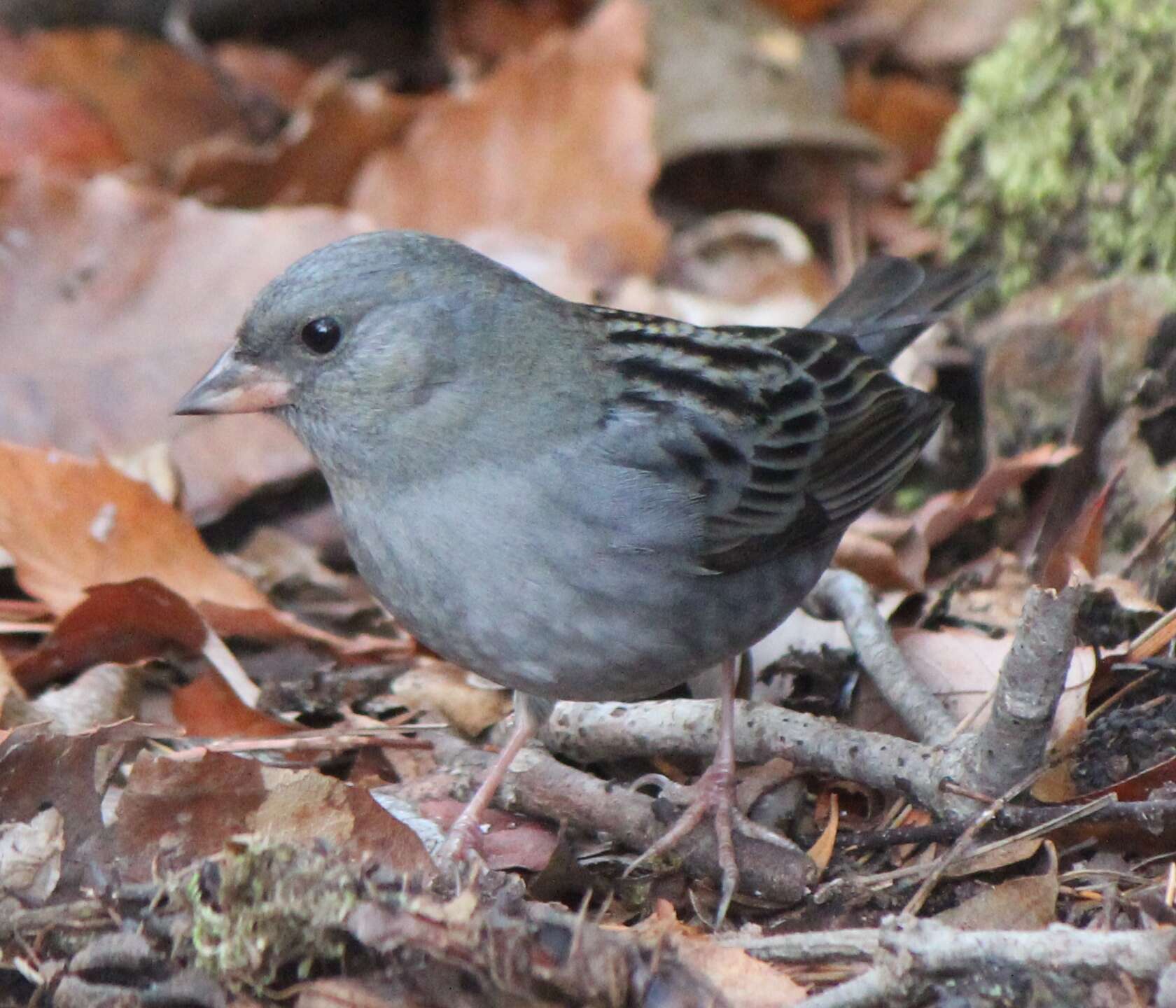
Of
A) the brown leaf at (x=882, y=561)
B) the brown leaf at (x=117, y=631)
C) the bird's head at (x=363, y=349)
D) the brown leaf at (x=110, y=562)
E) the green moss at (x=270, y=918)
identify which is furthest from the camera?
the brown leaf at (x=882, y=561)

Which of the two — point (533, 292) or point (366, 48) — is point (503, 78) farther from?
point (533, 292)

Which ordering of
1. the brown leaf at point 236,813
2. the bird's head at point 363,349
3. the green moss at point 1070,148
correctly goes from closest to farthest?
the brown leaf at point 236,813
the bird's head at point 363,349
the green moss at point 1070,148

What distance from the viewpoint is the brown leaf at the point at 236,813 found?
9.67 feet

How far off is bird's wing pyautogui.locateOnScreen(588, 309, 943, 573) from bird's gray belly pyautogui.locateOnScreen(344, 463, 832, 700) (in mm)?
174

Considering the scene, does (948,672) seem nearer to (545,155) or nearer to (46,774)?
(46,774)

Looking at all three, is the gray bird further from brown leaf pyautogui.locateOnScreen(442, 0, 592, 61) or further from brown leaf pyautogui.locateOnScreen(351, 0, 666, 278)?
brown leaf pyautogui.locateOnScreen(442, 0, 592, 61)

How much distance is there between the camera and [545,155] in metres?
6.02

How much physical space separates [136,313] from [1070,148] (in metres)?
2.90

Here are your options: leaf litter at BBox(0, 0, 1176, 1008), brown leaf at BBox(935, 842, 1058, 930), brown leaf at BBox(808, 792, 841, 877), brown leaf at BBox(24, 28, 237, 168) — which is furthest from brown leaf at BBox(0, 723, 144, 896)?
brown leaf at BBox(24, 28, 237, 168)

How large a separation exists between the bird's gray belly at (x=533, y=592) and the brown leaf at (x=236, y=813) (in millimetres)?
440

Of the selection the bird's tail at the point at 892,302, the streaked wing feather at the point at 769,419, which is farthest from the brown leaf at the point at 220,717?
the bird's tail at the point at 892,302

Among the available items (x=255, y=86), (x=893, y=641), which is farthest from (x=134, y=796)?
(x=255, y=86)

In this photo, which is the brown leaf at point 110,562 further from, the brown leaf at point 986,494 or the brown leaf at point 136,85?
the brown leaf at point 136,85

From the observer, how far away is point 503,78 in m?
6.06
